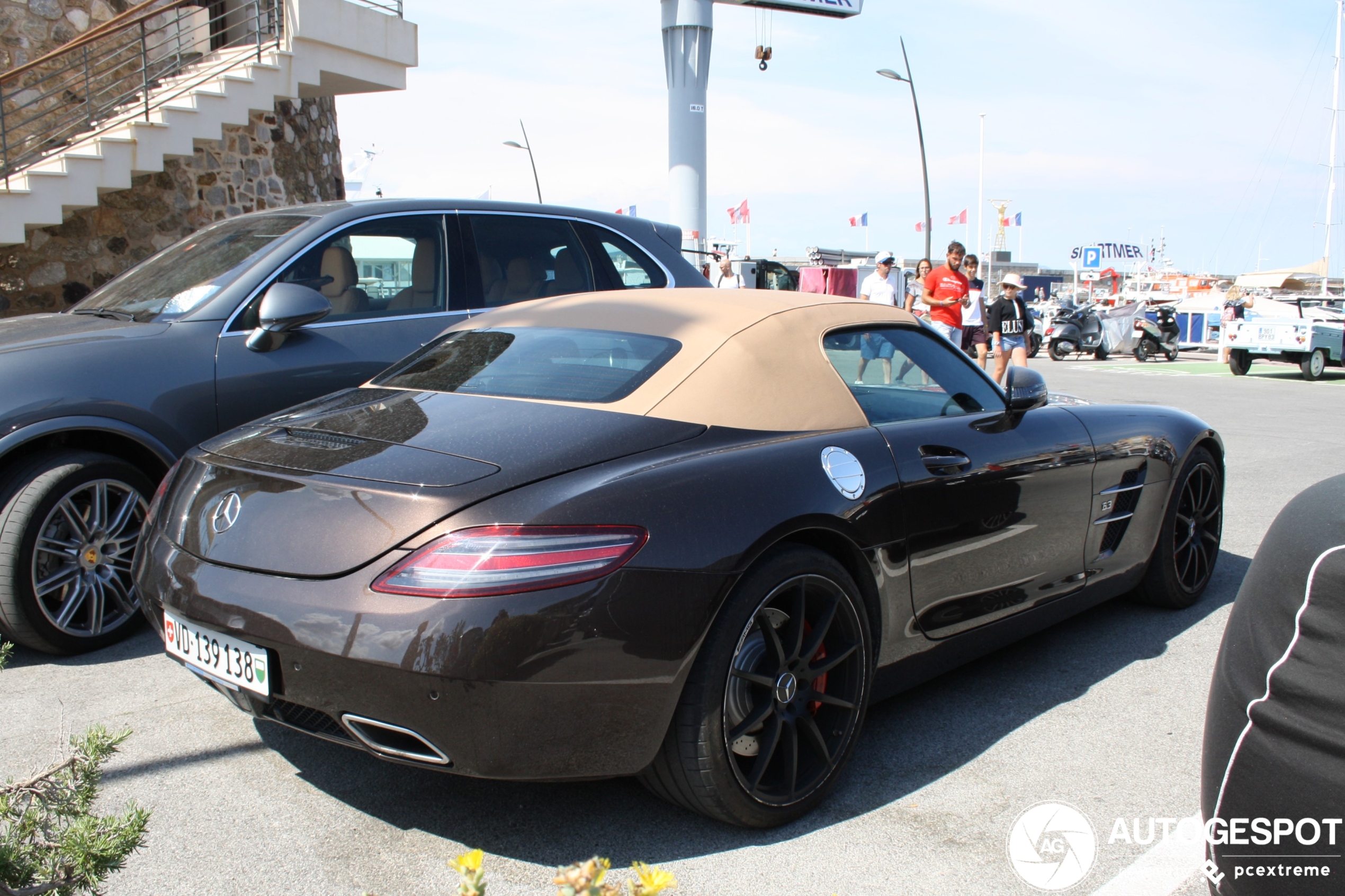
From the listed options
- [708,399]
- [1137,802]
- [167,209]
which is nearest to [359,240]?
[708,399]

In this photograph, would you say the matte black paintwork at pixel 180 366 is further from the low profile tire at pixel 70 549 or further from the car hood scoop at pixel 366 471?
the car hood scoop at pixel 366 471

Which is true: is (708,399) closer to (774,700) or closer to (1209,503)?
(774,700)

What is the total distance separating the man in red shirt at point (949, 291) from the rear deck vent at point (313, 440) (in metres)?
10.1

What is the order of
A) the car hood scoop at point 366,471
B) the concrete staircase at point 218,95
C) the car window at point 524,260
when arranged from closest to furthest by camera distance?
the car hood scoop at point 366,471
the car window at point 524,260
the concrete staircase at point 218,95

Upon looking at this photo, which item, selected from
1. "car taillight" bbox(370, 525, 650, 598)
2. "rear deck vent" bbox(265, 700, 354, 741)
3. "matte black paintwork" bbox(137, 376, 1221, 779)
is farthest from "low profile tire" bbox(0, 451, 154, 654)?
"car taillight" bbox(370, 525, 650, 598)

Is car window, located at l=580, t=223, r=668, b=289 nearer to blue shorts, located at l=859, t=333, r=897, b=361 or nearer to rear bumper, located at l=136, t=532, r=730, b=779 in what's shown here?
blue shorts, located at l=859, t=333, r=897, b=361

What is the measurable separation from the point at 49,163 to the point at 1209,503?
1039 centimetres

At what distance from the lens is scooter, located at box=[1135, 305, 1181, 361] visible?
24.8 metres

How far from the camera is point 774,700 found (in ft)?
8.54

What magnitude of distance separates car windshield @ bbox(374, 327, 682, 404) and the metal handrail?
28.2 feet

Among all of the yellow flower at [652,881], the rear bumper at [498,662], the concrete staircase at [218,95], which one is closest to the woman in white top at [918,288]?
the concrete staircase at [218,95]

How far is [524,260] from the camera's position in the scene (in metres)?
5.11

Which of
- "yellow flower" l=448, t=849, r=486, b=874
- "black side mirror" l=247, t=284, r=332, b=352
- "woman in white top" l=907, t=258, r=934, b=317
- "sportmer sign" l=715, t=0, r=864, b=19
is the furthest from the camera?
"sportmer sign" l=715, t=0, r=864, b=19

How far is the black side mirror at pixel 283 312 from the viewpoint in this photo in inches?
159
